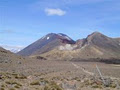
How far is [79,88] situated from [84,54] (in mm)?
174760

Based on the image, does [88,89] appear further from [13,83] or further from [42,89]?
[13,83]

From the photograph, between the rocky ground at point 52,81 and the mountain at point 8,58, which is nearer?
the rocky ground at point 52,81

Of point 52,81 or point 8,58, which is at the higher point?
point 8,58

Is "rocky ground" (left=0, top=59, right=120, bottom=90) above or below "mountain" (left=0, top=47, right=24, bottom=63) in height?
below

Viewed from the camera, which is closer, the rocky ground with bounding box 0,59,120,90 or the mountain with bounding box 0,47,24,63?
the rocky ground with bounding box 0,59,120,90

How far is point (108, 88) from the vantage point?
23859 millimetres

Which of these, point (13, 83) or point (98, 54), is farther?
point (98, 54)

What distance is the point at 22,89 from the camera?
20.9m

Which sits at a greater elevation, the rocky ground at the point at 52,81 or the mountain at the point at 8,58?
the mountain at the point at 8,58

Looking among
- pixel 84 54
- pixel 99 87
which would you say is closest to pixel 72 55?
pixel 84 54

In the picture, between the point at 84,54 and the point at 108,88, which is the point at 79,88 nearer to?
the point at 108,88

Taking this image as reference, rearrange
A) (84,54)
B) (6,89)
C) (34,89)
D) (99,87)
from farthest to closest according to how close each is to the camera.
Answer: (84,54) < (99,87) < (34,89) < (6,89)

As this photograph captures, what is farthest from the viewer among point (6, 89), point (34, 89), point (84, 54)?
point (84, 54)

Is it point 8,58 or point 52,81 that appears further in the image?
point 8,58
